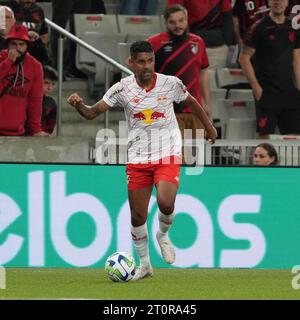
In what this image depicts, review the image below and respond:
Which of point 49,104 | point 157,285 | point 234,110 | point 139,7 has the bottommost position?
point 157,285

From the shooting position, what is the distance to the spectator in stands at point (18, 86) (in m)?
15.2

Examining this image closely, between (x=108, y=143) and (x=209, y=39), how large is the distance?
135 inches

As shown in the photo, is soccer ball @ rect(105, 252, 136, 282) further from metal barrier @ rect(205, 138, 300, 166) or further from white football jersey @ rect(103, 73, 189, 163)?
metal barrier @ rect(205, 138, 300, 166)

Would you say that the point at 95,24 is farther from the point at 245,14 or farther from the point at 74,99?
the point at 74,99

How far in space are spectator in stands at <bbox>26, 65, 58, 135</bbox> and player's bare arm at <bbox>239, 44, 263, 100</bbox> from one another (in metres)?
2.42

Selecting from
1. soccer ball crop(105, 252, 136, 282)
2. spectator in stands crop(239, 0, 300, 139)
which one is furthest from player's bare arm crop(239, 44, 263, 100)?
soccer ball crop(105, 252, 136, 282)

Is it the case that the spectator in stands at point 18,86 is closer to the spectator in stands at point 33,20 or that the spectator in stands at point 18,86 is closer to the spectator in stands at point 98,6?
the spectator in stands at point 33,20

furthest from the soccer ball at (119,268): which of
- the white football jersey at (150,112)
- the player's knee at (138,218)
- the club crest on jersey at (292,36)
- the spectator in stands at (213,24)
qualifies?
the spectator in stands at (213,24)

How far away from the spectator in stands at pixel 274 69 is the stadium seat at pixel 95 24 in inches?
90.0

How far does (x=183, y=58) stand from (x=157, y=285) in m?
4.76

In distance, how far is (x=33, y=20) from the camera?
1597 cm

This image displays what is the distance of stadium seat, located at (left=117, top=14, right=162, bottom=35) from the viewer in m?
18.1

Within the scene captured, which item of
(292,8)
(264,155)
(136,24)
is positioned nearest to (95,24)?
(136,24)

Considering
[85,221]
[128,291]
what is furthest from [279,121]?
[128,291]
